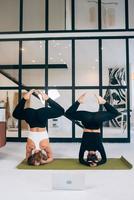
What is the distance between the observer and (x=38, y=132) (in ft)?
12.1

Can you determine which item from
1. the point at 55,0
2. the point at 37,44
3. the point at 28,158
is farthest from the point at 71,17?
the point at 28,158

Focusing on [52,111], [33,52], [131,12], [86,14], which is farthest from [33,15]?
[52,111]

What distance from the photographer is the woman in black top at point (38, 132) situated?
361 cm

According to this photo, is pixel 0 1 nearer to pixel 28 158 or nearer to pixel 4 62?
pixel 4 62

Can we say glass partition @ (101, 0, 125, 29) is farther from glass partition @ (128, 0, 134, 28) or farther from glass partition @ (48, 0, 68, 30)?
glass partition @ (48, 0, 68, 30)

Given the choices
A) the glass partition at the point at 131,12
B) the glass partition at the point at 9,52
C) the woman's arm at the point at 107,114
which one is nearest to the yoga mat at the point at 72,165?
the woman's arm at the point at 107,114

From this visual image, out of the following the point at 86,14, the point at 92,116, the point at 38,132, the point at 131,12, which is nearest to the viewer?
the point at 92,116

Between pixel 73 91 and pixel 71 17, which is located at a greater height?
pixel 71 17
